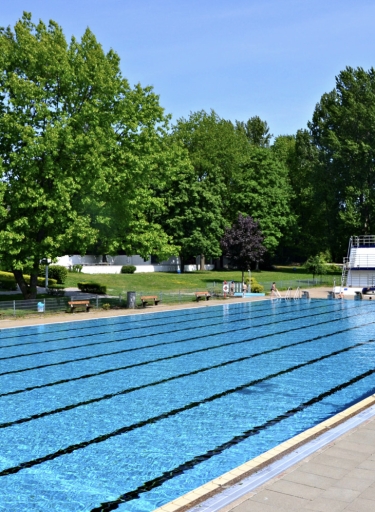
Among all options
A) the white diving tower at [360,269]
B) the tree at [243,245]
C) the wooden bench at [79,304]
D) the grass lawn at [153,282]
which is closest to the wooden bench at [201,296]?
the grass lawn at [153,282]

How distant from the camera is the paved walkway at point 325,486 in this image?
6.22m

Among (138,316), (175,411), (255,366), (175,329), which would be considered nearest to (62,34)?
(138,316)

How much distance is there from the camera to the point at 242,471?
7496mm

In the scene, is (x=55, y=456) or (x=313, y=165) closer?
(x=55, y=456)

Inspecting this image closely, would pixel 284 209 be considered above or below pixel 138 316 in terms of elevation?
above

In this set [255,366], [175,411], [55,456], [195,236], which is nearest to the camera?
[55,456]

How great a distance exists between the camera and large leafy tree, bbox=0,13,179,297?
93.0 feet

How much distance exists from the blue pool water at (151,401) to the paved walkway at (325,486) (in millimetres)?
1640

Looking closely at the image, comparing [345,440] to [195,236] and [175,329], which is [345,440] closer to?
[175,329]

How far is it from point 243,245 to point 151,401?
3502cm

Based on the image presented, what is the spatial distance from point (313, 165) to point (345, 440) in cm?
6147

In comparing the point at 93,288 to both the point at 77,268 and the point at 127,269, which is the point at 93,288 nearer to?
the point at 77,268

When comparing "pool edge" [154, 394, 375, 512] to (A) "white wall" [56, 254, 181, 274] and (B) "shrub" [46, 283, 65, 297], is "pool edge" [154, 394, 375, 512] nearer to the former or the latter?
(B) "shrub" [46, 283, 65, 297]

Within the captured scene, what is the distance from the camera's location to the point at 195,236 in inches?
2387
